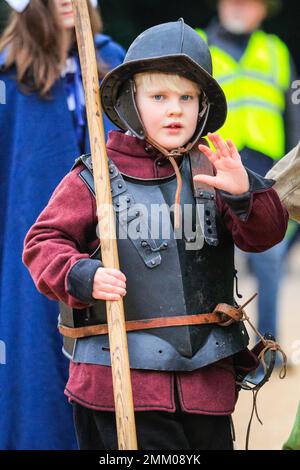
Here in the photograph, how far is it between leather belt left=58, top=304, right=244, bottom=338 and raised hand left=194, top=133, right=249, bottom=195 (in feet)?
1.22

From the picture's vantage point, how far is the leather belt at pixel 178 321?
11.9 ft

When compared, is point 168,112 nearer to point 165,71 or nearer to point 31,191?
point 165,71

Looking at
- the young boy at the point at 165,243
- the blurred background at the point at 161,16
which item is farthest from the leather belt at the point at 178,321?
the blurred background at the point at 161,16

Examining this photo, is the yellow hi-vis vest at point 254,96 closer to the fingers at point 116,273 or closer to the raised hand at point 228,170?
the raised hand at point 228,170

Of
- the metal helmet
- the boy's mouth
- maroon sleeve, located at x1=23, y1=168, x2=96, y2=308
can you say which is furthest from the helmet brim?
maroon sleeve, located at x1=23, y1=168, x2=96, y2=308

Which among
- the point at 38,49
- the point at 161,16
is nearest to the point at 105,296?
the point at 38,49

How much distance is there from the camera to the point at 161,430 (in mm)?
3623

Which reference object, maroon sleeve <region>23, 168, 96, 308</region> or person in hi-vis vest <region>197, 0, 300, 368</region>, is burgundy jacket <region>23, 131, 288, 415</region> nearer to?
maroon sleeve <region>23, 168, 96, 308</region>

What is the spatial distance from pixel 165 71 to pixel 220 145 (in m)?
0.30

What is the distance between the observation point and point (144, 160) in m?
3.75

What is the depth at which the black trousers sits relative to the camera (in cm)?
362

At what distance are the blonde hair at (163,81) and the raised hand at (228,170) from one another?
0.21 metres
